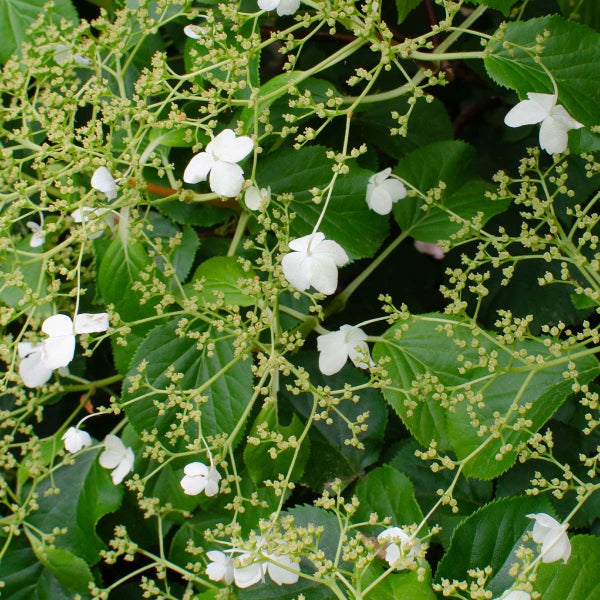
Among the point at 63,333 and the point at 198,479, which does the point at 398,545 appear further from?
the point at 63,333

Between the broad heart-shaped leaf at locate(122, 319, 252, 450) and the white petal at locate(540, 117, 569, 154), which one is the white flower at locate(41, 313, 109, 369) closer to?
the broad heart-shaped leaf at locate(122, 319, 252, 450)

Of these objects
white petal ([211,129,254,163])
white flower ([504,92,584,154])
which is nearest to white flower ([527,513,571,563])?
white flower ([504,92,584,154])

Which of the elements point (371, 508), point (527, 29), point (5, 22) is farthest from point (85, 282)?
point (527, 29)

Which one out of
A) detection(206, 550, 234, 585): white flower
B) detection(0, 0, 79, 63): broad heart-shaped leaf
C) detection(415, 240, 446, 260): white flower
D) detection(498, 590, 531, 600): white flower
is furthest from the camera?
detection(415, 240, 446, 260): white flower

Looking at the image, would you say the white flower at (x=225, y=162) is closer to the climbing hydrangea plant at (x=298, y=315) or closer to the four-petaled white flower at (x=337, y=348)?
the climbing hydrangea plant at (x=298, y=315)

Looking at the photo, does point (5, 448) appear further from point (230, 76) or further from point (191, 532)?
point (230, 76)

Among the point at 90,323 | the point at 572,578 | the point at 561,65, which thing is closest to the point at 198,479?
the point at 90,323

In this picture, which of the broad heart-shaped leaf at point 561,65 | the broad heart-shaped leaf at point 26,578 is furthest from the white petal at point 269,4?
the broad heart-shaped leaf at point 26,578
